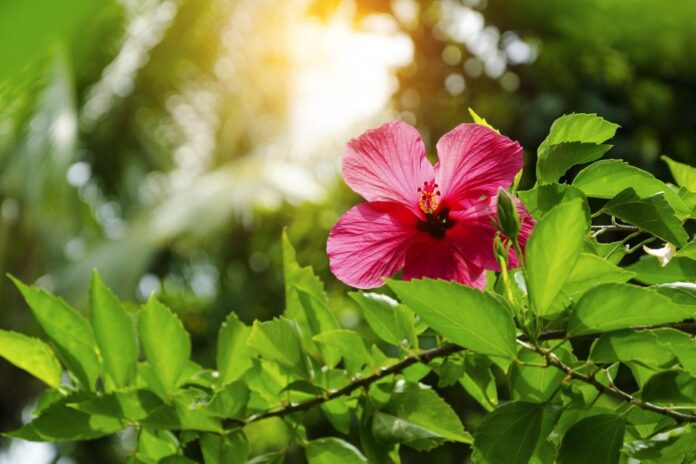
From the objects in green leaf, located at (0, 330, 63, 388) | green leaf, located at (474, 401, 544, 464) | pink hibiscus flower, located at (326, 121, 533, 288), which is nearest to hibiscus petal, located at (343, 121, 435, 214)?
pink hibiscus flower, located at (326, 121, 533, 288)

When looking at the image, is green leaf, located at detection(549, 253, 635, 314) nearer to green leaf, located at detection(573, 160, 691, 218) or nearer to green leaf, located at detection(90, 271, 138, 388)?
green leaf, located at detection(573, 160, 691, 218)

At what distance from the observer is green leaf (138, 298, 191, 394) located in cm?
42

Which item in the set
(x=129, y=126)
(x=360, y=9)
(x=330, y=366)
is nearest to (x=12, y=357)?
(x=330, y=366)

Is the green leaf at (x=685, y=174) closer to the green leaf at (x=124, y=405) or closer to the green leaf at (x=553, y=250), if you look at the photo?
the green leaf at (x=553, y=250)

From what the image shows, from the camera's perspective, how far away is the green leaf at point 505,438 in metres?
0.31

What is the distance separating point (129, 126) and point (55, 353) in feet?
18.6

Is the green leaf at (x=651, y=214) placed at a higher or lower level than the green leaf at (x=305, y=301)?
higher

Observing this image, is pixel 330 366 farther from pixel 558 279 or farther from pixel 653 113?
pixel 653 113

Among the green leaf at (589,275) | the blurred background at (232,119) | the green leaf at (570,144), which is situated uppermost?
the green leaf at (570,144)

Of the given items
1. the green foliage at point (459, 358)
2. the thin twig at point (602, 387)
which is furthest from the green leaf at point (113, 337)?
the thin twig at point (602, 387)

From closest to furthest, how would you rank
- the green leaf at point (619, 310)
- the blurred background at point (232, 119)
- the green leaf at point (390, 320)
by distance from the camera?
the green leaf at point (619, 310)
the green leaf at point (390, 320)
the blurred background at point (232, 119)

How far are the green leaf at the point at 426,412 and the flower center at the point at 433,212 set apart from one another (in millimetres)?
75

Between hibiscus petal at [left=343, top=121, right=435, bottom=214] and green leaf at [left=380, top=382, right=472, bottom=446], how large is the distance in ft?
0.28

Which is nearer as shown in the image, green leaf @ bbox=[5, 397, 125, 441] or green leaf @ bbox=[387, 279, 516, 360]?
green leaf @ bbox=[387, 279, 516, 360]
